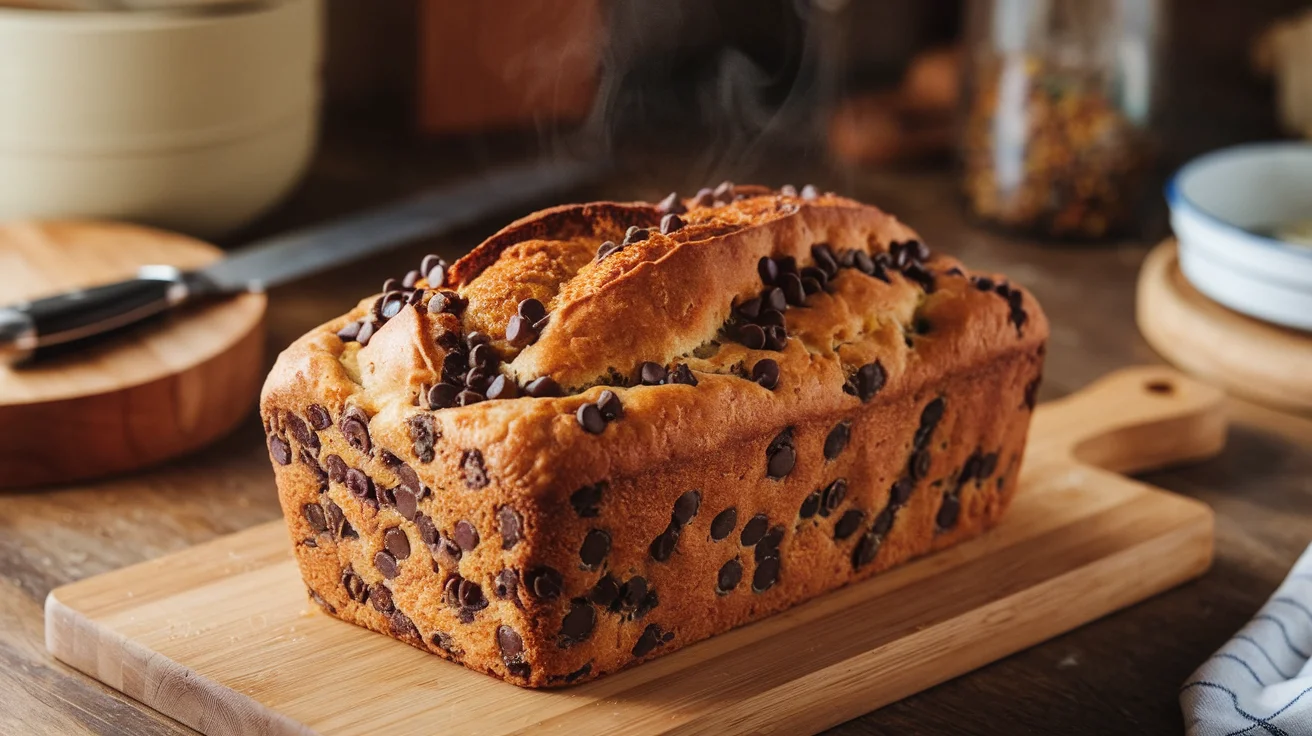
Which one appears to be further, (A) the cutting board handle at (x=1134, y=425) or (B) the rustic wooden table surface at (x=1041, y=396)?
(A) the cutting board handle at (x=1134, y=425)

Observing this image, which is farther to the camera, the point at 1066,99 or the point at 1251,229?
the point at 1066,99

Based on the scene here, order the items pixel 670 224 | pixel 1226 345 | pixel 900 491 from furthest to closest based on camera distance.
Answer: pixel 1226 345, pixel 900 491, pixel 670 224

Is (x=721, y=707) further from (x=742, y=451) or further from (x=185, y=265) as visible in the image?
(x=185, y=265)

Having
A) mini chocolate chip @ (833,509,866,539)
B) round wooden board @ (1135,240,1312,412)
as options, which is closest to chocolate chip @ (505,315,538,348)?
mini chocolate chip @ (833,509,866,539)

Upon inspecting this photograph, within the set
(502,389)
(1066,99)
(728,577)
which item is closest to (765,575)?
(728,577)

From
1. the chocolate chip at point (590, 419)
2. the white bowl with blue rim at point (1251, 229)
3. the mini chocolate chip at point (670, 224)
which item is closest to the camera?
the chocolate chip at point (590, 419)

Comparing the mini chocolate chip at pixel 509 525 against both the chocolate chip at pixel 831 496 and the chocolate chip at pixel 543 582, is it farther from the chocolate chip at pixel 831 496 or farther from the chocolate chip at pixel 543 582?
the chocolate chip at pixel 831 496

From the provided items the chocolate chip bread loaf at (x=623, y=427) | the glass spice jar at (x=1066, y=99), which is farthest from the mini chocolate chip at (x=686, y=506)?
the glass spice jar at (x=1066, y=99)

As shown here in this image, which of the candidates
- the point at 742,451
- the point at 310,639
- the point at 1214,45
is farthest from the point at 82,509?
the point at 1214,45

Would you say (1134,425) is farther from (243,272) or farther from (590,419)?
(243,272)
